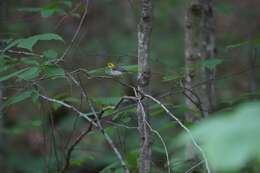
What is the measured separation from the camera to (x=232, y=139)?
89cm

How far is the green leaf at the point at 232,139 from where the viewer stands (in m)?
0.87

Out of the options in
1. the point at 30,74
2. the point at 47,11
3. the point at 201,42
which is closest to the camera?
the point at 30,74

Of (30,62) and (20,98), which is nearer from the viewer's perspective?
(20,98)

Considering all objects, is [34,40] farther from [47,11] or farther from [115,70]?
[47,11]

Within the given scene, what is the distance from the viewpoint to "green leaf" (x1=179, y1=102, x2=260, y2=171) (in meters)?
0.87

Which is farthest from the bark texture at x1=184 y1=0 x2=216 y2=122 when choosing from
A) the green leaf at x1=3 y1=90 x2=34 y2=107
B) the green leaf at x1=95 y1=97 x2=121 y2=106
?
the green leaf at x1=3 y1=90 x2=34 y2=107

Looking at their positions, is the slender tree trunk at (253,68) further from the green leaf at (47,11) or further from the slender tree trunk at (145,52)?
the green leaf at (47,11)

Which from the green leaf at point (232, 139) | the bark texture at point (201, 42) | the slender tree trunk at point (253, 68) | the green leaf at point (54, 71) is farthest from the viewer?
the bark texture at point (201, 42)

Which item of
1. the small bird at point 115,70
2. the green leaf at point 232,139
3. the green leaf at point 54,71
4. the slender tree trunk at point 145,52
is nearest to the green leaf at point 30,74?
the green leaf at point 54,71

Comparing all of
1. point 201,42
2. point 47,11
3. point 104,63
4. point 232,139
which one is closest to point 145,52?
point 47,11

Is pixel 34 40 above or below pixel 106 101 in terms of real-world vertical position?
above

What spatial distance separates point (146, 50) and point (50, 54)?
0.51 meters

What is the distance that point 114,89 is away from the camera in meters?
8.43

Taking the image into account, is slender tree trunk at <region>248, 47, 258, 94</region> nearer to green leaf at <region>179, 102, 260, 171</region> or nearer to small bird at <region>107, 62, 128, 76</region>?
small bird at <region>107, 62, 128, 76</region>
